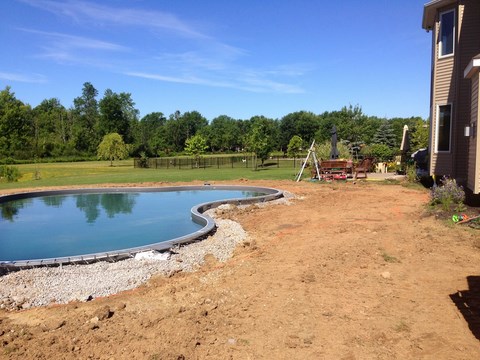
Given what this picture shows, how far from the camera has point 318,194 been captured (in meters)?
14.6

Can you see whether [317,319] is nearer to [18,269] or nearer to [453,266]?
[453,266]

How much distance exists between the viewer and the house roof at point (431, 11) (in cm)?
1284

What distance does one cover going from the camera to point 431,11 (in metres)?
13.8

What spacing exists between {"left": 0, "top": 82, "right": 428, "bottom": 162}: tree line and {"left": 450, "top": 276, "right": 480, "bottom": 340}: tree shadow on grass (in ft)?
75.8

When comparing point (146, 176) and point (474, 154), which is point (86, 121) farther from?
point (474, 154)

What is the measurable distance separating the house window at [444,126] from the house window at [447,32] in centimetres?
190

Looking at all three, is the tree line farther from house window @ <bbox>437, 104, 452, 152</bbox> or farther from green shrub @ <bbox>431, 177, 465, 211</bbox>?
green shrub @ <bbox>431, 177, 465, 211</bbox>

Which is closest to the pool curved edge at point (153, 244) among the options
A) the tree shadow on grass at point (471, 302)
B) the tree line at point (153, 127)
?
the tree shadow on grass at point (471, 302)

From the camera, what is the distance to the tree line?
116 feet

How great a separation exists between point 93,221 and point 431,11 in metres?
14.0

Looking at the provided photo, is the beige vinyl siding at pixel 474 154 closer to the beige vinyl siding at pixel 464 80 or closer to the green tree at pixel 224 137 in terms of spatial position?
the beige vinyl siding at pixel 464 80

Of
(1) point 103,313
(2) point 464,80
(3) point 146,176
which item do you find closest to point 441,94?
(2) point 464,80

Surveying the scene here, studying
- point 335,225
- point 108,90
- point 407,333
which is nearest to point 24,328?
point 407,333

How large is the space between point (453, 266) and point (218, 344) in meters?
3.93
